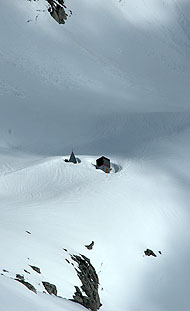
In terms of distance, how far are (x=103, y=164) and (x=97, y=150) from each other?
217 inches

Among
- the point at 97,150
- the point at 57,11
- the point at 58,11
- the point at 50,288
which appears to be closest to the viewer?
the point at 50,288

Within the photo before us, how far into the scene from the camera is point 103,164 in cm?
4238

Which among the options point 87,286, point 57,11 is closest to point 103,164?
point 87,286

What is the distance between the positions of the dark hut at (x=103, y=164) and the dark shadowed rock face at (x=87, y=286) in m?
16.6

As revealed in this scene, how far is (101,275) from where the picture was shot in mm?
26594

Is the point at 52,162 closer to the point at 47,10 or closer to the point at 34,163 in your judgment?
the point at 34,163

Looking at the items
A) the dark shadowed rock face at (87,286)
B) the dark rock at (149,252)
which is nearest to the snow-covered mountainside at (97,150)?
the dark rock at (149,252)

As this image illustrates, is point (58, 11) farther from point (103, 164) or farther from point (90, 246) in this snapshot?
point (90, 246)

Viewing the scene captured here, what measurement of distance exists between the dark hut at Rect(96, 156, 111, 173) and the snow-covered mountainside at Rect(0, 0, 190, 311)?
1.80 ft

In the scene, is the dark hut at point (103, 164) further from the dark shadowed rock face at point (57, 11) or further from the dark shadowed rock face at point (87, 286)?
the dark shadowed rock face at point (57, 11)

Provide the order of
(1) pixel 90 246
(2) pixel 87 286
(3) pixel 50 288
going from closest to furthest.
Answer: (3) pixel 50 288 → (2) pixel 87 286 → (1) pixel 90 246

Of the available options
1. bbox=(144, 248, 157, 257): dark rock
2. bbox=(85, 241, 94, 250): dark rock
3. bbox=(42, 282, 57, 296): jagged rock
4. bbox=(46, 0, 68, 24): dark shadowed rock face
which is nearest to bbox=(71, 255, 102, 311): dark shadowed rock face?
bbox=(42, 282, 57, 296): jagged rock

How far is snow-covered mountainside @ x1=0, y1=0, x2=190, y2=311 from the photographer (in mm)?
25875

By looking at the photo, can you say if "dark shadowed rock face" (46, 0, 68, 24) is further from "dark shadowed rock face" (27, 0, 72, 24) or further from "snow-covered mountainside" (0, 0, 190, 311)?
"snow-covered mountainside" (0, 0, 190, 311)
